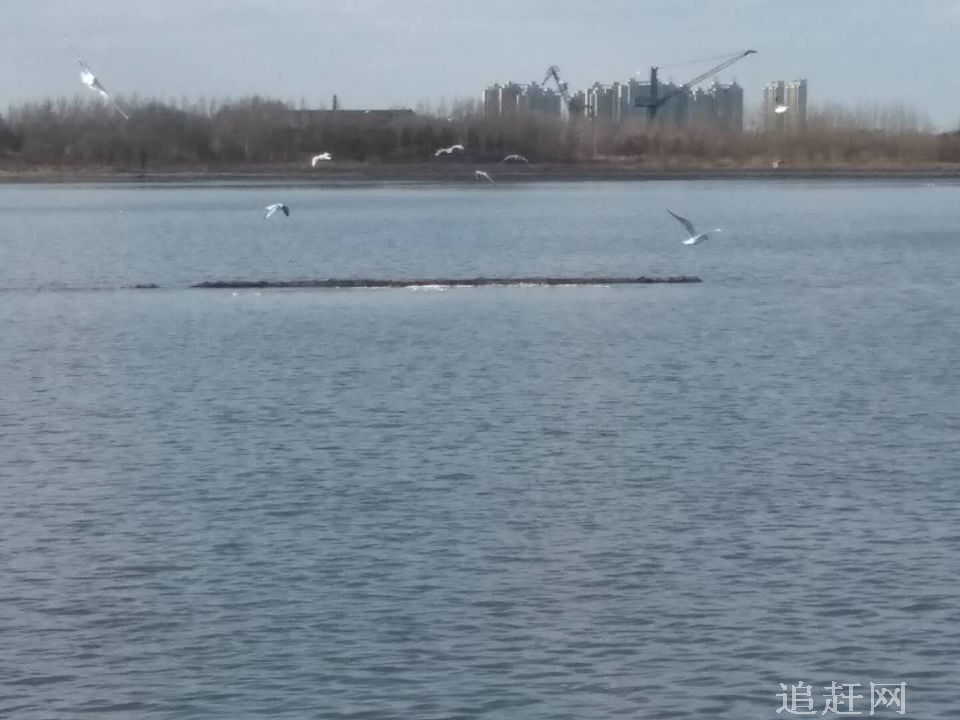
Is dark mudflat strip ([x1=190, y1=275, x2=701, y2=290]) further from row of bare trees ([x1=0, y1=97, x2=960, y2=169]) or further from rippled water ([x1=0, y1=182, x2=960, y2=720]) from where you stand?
row of bare trees ([x1=0, y1=97, x2=960, y2=169])

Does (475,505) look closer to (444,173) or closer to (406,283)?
(406,283)

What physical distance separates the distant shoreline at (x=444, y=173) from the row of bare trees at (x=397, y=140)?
59 cm

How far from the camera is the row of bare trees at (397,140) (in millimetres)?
106938

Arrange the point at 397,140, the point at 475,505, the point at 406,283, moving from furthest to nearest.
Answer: the point at 397,140 → the point at 406,283 → the point at 475,505

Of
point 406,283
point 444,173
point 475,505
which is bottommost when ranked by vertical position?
point 444,173

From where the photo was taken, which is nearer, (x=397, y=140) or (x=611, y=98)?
(x=397, y=140)

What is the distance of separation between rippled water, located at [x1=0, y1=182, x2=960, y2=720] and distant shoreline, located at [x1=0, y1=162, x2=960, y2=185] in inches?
3074

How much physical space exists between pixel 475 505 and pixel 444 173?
102 m

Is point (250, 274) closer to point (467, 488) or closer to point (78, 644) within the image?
point (467, 488)

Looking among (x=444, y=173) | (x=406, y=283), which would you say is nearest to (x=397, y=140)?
(x=444, y=173)

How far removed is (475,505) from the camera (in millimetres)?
13547

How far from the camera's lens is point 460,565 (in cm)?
1176

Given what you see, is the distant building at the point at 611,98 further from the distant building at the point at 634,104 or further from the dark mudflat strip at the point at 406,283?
the dark mudflat strip at the point at 406,283

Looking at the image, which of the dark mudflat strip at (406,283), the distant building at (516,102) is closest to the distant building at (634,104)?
the distant building at (516,102)
